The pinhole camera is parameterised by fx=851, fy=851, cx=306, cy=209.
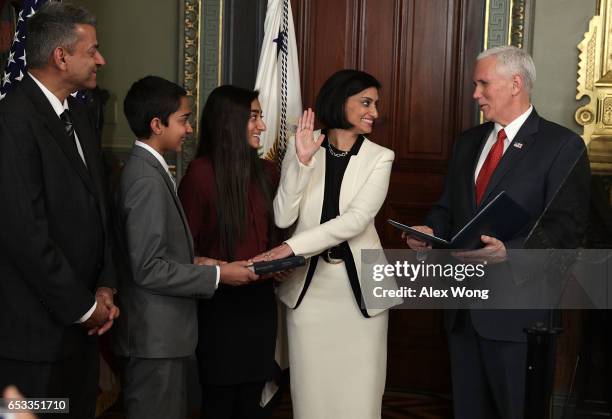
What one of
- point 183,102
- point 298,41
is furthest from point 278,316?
point 298,41

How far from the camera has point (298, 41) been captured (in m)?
4.86

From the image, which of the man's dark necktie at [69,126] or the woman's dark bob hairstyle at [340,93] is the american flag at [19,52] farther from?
the woman's dark bob hairstyle at [340,93]

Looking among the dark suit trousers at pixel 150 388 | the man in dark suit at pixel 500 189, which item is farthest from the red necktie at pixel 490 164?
the dark suit trousers at pixel 150 388

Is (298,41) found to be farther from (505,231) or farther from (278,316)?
(505,231)

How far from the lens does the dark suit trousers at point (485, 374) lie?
9.97ft

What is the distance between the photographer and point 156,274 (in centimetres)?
278

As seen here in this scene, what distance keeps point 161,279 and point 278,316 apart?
83 centimetres

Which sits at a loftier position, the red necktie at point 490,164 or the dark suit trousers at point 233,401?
the red necktie at point 490,164

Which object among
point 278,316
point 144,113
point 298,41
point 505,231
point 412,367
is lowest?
point 412,367

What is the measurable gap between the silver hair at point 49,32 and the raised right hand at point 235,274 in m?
0.91

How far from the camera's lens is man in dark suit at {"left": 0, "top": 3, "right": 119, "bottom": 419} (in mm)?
2465

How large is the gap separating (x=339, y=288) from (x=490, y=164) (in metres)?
0.75

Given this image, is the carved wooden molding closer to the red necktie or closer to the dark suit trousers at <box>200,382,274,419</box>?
the red necktie

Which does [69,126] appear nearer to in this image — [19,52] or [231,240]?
[231,240]
